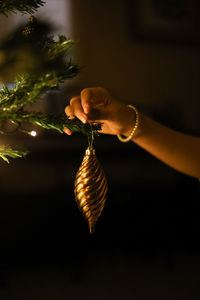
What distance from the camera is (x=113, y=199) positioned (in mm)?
2252

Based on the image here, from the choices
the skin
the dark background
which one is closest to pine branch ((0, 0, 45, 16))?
the skin

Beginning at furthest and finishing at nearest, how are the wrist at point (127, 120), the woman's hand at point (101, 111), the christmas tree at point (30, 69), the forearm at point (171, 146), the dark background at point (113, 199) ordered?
the dark background at point (113, 199) < the forearm at point (171, 146) < the wrist at point (127, 120) < the woman's hand at point (101, 111) < the christmas tree at point (30, 69)

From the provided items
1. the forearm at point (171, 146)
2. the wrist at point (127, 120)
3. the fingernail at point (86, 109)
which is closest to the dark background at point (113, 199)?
the forearm at point (171, 146)

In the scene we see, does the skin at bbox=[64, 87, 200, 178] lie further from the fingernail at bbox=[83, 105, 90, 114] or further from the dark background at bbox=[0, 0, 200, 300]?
the dark background at bbox=[0, 0, 200, 300]

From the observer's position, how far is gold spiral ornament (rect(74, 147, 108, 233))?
1.82ft

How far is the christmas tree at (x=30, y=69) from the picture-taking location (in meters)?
0.46

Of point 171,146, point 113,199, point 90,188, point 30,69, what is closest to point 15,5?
point 30,69

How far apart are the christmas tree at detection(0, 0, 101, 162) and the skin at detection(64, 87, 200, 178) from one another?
5cm

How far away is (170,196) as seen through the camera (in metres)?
2.47

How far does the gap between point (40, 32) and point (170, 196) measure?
209 centimetres

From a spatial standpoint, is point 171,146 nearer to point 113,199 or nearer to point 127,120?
point 127,120

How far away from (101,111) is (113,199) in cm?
168

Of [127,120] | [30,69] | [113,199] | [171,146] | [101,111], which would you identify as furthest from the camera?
[113,199]

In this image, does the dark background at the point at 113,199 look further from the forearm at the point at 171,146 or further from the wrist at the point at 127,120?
the wrist at the point at 127,120
